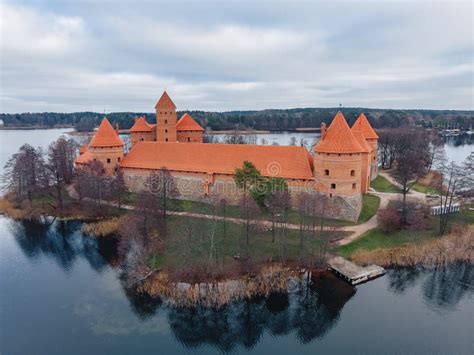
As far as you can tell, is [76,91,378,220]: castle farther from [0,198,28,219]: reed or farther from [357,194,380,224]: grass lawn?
[0,198,28,219]: reed

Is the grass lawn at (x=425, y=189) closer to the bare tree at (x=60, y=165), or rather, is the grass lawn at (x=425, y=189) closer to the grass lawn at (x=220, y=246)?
the grass lawn at (x=220, y=246)

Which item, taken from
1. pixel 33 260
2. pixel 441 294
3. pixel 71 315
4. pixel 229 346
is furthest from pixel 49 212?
pixel 441 294

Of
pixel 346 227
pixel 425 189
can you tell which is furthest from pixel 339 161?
pixel 425 189

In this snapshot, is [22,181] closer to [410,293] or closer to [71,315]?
[71,315]

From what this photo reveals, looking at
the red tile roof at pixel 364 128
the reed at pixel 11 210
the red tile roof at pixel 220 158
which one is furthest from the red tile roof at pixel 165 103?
the red tile roof at pixel 364 128

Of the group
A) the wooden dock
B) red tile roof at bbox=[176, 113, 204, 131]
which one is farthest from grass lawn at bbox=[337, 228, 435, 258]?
red tile roof at bbox=[176, 113, 204, 131]

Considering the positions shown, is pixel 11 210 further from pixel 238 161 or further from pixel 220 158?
pixel 238 161
